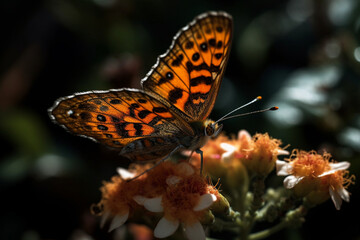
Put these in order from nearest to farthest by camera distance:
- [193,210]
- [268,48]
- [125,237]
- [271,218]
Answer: [193,210]
[271,218]
[125,237]
[268,48]

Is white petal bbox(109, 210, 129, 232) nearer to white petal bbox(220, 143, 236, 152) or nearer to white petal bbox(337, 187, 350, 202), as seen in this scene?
white petal bbox(220, 143, 236, 152)

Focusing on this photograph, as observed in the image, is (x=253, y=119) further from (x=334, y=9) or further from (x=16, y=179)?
(x=16, y=179)

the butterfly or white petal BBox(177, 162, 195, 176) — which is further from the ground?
the butterfly

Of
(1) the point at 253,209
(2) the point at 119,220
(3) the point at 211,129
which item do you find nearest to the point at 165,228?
(2) the point at 119,220

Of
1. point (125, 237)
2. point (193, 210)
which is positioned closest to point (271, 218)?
point (193, 210)

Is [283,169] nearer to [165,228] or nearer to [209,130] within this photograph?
[209,130]

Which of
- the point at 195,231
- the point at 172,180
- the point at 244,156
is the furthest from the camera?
the point at 244,156

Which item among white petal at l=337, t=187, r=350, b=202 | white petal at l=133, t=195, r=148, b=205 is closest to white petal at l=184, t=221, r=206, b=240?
white petal at l=133, t=195, r=148, b=205
